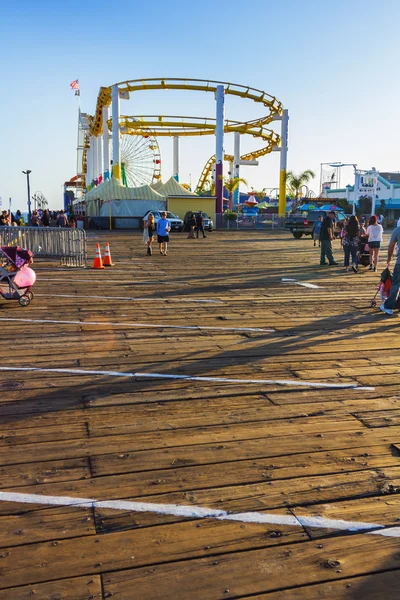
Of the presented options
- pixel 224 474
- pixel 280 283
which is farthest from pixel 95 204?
pixel 224 474

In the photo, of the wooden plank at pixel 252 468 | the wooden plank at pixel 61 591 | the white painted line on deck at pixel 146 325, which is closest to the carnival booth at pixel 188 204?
the white painted line on deck at pixel 146 325

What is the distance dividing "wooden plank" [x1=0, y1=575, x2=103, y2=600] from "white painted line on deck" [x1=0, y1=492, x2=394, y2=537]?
590 mm

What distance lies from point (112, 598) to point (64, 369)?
11.5 ft

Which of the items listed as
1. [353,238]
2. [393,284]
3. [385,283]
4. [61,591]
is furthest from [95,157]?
[61,591]

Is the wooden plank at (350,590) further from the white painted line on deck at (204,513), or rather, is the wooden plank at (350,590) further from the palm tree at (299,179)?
the palm tree at (299,179)

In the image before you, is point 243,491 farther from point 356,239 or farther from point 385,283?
point 356,239

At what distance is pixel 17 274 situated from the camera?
9.01 metres

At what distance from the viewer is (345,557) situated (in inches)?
101

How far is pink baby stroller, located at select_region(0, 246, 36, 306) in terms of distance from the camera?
29.3 ft

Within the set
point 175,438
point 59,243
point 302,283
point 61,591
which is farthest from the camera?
point 59,243

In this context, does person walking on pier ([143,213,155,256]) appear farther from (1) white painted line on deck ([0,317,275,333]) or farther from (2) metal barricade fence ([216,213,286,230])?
(2) metal barricade fence ([216,213,286,230])

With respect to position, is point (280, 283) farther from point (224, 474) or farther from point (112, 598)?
point (112, 598)

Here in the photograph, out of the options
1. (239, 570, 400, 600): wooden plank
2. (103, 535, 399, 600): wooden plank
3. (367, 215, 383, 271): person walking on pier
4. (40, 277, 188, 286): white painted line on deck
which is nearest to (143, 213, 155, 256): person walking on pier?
(40, 277, 188, 286): white painted line on deck

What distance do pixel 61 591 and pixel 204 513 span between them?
89cm
